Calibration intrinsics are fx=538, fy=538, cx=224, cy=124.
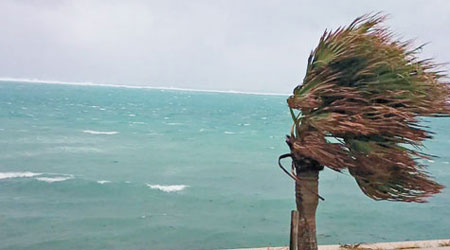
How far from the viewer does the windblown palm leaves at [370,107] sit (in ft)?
20.2

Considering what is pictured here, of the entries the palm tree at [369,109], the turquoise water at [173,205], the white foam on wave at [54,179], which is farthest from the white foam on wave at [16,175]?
the palm tree at [369,109]

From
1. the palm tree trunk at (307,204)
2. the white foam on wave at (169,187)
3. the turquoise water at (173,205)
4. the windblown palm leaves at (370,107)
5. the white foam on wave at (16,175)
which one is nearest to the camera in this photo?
the windblown palm leaves at (370,107)

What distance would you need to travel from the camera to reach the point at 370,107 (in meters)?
6.07

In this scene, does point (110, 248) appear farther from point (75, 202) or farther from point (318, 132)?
point (318, 132)

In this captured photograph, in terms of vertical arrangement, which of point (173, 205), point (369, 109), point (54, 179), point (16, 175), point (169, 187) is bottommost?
point (16, 175)

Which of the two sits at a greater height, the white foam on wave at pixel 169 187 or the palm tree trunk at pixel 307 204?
the palm tree trunk at pixel 307 204

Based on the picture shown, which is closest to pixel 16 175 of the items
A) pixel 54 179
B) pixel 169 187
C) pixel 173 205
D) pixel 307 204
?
pixel 54 179

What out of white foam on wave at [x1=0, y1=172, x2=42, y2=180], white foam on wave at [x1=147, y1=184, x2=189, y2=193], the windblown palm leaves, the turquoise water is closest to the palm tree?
the windblown palm leaves

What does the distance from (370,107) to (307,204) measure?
143 centimetres

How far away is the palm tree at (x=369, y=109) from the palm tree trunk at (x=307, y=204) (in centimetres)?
4

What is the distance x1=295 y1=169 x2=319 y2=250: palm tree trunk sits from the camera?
21.4 feet

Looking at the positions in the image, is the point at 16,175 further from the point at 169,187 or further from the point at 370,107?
the point at 370,107

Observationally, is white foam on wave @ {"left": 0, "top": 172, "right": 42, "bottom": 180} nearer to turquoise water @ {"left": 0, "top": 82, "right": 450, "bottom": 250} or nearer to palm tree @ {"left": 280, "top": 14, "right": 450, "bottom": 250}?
turquoise water @ {"left": 0, "top": 82, "right": 450, "bottom": 250}

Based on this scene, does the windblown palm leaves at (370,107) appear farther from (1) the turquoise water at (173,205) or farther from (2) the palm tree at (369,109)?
(1) the turquoise water at (173,205)
